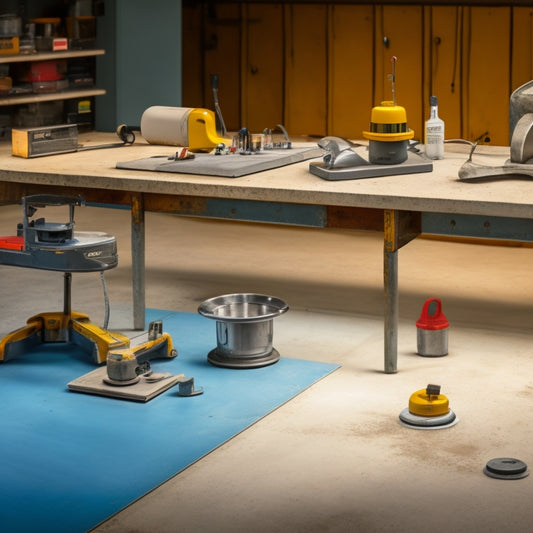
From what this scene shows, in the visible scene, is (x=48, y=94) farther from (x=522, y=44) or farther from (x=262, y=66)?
(x=522, y=44)

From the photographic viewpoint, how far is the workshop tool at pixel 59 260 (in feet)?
15.4

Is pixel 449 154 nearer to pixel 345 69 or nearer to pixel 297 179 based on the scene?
pixel 297 179

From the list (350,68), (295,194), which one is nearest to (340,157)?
(295,194)

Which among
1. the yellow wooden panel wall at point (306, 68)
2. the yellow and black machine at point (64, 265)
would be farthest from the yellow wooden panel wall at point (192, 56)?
the yellow and black machine at point (64, 265)

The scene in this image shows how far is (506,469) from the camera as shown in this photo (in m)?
3.69

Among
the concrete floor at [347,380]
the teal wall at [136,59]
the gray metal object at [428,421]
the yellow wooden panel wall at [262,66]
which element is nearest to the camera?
the concrete floor at [347,380]

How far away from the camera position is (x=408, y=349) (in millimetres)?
5082

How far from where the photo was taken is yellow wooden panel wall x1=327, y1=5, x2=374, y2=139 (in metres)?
9.10

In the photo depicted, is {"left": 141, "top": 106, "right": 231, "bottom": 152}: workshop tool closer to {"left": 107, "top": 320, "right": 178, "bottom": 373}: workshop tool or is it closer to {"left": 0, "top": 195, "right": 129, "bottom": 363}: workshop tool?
{"left": 0, "top": 195, "right": 129, "bottom": 363}: workshop tool

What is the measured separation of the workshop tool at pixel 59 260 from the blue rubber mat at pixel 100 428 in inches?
2.9

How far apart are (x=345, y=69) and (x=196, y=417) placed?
5.51 metres

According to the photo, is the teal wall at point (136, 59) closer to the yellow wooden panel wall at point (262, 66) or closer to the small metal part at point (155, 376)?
the yellow wooden panel wall at point (262, 66)

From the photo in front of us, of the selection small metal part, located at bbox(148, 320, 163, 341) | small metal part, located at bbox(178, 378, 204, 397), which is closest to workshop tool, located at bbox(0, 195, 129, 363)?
small metal part, located at bbox(148, 320, 163, 341)

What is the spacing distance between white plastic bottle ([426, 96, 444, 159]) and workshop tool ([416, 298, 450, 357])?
2.35 feet
